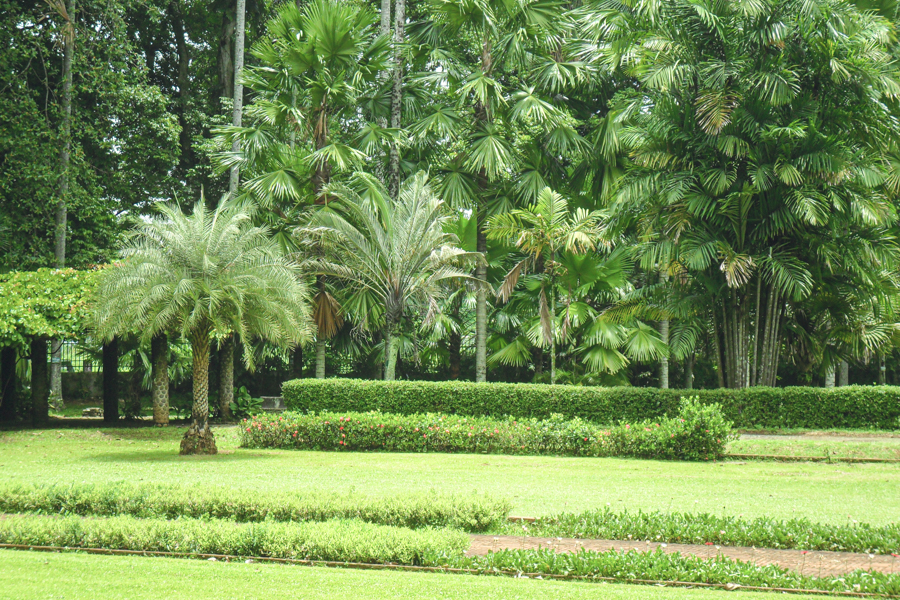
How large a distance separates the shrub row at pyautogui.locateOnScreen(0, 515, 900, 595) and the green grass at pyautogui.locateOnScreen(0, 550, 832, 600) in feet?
0.99

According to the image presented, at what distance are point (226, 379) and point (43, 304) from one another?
4.92 metres

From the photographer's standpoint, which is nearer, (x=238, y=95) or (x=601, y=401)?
(x=601, y=401)

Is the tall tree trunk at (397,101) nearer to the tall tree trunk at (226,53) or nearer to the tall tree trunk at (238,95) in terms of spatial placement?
the tall tree trunk at (238,95)

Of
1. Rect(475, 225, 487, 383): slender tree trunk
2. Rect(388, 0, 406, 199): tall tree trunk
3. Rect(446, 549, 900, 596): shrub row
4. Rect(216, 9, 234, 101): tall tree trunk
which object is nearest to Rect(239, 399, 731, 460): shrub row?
Rect(475, 225, 487, 383): slender tree trunk

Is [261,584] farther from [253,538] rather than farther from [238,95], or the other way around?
[238,95]

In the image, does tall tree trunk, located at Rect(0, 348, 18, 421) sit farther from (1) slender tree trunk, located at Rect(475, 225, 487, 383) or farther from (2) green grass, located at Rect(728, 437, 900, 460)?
(2) green grass, located at Rect(728, 437, 900, 460)

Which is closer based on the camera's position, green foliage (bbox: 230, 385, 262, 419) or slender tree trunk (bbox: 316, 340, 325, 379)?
slender tree trunk (bbox: 316, 340, 325, 379)

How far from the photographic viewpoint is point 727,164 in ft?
51.9

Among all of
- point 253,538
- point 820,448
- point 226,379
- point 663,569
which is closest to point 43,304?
point 226,379

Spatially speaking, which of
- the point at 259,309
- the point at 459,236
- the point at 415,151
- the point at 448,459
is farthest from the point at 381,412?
the point at 415,151

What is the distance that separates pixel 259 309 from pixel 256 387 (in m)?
13.8

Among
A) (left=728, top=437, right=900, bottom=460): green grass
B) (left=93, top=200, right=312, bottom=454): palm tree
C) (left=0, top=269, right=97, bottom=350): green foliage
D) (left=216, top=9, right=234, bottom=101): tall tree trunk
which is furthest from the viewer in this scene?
(left=216, top=9, right=234, bottom=101): tall tree trunk

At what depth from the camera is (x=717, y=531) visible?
7.38 m

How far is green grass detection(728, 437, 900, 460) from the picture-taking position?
13.5 meters
